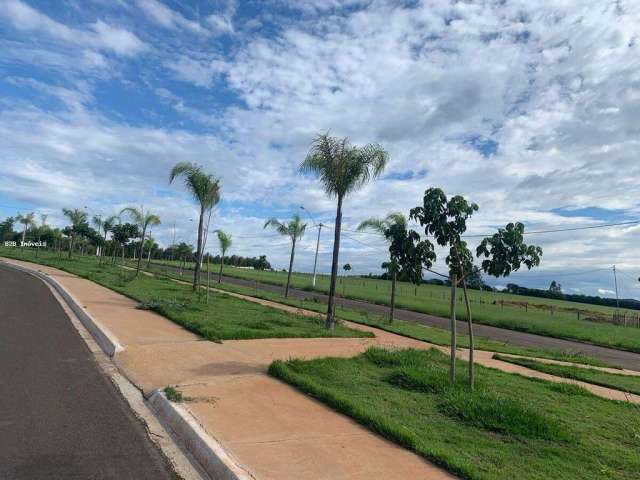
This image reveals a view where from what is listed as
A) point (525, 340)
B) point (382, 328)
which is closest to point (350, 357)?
point (382, 328)

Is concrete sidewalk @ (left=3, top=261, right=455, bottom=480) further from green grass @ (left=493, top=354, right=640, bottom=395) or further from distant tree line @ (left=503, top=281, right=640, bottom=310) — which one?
distant tree line @ (left=503, top=281, right=640, bottom=310)

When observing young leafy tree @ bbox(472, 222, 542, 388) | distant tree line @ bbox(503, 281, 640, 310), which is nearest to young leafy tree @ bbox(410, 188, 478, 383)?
young leafy tree @ bbox(472, 222, 542, 388)

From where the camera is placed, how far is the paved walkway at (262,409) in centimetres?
433

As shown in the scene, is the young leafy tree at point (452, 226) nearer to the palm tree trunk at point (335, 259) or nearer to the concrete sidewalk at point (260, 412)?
the concrete sidewalk at point (260, 412)

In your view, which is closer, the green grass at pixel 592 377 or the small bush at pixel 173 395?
the small bush at pixel 173 395

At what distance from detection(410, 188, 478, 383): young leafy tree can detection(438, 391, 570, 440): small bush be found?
122 cm

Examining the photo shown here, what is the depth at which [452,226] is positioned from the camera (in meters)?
7.61

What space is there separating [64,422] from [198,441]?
1.59m

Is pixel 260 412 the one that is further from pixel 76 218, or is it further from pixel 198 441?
pixel 76 218

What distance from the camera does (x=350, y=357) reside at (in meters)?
9.88

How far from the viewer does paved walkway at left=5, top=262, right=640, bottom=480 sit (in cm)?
433

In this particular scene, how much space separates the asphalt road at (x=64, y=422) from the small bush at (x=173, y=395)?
0.47 meters

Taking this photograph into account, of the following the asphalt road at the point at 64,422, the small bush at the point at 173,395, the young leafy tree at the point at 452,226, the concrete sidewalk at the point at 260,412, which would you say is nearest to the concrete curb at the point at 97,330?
the concrete sidewalk at the point at 260,412

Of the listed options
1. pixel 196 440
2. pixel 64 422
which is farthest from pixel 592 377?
pixel 64 422
